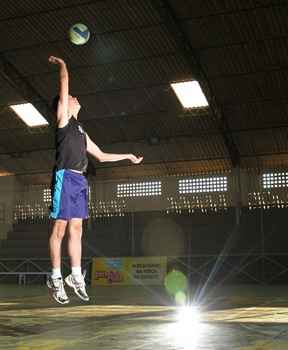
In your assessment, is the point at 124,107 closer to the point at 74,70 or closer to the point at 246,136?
the point at 74,70

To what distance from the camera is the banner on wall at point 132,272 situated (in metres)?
30.9

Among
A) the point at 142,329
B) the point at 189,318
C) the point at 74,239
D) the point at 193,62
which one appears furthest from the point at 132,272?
the point at 74,239

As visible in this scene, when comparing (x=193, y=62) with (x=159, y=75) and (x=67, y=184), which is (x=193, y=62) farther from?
(x=67, y=184)

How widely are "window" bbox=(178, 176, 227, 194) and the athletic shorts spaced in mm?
31214

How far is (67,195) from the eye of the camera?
5.46 metres

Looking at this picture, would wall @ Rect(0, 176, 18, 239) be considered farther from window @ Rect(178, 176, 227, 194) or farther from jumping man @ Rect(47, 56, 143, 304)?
jumping man @ Rect(47, 56, 143, 304)

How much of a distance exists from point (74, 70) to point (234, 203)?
14.6 meters

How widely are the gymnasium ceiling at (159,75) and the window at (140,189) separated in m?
1.16

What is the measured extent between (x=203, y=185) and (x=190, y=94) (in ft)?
30.9

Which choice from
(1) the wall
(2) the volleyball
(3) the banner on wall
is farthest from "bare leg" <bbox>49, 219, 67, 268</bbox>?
(1) the wall

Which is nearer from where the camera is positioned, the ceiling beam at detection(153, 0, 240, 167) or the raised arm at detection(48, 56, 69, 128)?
the raised arm at detection(48, 56, 69, 128)

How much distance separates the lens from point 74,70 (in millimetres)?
28062

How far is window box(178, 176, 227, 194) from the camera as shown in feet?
119

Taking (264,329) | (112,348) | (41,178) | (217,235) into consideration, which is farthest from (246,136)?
(112,348)
